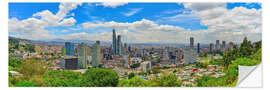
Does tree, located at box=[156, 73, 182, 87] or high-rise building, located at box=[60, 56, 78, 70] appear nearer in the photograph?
tree, located at box=[156, 73, 182, 87]

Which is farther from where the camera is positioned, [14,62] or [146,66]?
[146,66]

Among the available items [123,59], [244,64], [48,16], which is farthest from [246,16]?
[48,16]

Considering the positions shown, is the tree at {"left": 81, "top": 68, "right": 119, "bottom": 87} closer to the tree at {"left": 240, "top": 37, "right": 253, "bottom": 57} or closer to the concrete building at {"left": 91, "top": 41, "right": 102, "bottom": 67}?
the concrete building at {"left": 91, "top": 41, "right": 102, "bottom": 67}

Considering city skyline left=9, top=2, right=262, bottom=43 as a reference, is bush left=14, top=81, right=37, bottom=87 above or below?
below

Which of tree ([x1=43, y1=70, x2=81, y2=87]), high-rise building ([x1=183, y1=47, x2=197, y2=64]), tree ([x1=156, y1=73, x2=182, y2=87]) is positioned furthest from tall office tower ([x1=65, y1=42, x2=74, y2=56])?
high-rise building ([x1=183, y1=47, x2=197, y2=64])

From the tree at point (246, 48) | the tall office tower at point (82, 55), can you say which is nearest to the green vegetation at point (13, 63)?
the tall office tower at point (82, 55)

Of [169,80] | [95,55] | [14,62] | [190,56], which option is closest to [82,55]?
[95,55]

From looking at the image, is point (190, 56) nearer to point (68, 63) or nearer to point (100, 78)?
point (100, 78)
